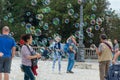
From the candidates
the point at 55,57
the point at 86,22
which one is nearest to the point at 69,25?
the point at 86,22

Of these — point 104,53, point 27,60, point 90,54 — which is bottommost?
point 27,60

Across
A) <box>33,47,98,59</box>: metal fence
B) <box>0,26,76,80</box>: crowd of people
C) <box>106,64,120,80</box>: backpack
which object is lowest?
<box>106,64,120,80</box>: backpack

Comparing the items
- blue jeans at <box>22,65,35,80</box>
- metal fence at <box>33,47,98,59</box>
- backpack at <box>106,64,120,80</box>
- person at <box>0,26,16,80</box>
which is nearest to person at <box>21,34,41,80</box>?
blue jeans at <box>22,65,35,80</box>

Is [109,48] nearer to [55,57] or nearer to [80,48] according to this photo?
[55,57]

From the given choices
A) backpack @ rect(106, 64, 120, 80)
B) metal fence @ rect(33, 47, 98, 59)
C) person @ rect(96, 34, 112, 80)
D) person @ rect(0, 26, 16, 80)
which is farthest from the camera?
metal fence @ rect(33, 47, 98, 59)

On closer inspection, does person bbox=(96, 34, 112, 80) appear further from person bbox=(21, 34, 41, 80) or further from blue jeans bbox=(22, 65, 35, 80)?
blue jeans bbox=(22, 65, 35, 80)

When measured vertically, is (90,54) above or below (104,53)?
above

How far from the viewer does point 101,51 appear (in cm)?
1412

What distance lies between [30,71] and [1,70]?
1.31 metres

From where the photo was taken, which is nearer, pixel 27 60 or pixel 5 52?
pixel 27 60

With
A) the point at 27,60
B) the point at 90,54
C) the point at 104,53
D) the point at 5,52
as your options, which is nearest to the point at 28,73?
the point at 27,60

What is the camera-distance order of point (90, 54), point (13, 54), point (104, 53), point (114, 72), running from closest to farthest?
point (114, 72) → point (13, 54) → point (104, 53) → point (90, 54)

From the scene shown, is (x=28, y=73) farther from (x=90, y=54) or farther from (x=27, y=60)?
(x=90, y=54)

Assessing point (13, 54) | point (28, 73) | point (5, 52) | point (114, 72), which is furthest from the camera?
point (13, 54)
